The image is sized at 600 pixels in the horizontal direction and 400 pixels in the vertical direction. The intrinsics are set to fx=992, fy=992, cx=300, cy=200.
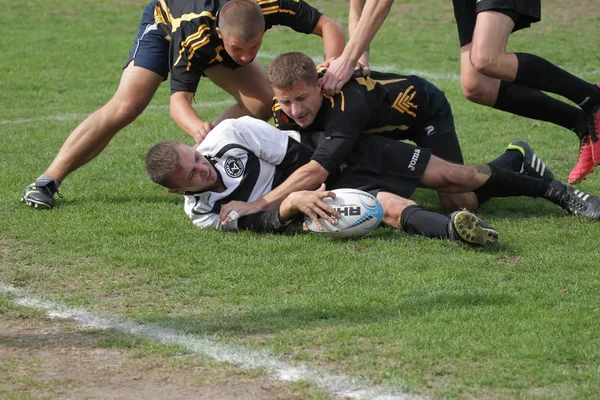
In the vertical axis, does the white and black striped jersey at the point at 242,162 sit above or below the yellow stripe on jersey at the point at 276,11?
below

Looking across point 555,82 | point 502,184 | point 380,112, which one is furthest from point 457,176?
point 555,82

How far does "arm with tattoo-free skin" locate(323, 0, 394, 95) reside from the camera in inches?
255

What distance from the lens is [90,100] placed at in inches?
442

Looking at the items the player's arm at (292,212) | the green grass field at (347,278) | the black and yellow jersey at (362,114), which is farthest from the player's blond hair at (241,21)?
the green grass field at (347,278)

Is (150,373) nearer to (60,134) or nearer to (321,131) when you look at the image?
→ (321,131)

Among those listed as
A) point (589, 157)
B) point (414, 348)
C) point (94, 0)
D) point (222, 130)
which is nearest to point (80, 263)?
point (222, 130)

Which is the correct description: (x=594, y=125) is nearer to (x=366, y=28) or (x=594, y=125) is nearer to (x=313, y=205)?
(x=366, y=28)

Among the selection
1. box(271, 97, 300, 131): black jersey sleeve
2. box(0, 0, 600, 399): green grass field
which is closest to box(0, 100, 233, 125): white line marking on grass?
box(0, 0, 600, 399): green grass field

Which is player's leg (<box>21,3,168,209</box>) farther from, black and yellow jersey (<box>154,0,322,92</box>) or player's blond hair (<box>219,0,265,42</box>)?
player's blond hair (<box>219,0,265,42</box>)

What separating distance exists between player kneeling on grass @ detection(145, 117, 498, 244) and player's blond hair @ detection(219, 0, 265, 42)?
0.58 meters

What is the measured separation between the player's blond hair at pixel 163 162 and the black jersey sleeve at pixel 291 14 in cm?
140

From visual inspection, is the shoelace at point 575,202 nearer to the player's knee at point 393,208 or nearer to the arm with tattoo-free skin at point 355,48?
the player's knee at point 393,208

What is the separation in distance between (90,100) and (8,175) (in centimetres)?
327

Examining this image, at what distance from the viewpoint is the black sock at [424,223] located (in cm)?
613
